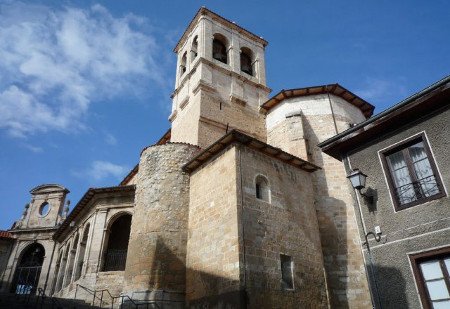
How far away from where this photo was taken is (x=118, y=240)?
18016 mm

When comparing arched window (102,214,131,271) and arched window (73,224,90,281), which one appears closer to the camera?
arched window (102,214,131,271)

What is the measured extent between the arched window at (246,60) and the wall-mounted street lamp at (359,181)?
1428 cm

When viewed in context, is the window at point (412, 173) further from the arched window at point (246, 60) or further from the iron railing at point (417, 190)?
the arched window at point (246, 60)

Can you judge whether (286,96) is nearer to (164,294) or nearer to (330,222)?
(330,222)

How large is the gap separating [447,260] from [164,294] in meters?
7.57

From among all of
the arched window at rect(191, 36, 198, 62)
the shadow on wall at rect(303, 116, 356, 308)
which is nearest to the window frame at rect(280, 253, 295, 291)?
the shadow on wall at rect(303, 116, 356, 308)

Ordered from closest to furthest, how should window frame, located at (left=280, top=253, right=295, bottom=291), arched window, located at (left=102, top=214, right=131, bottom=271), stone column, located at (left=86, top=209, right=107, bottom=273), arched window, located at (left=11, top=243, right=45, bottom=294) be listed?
window frame, located at (left=280, top=253, right=295, bottom=291) → stone column, located at (left=86, top=209, right=107, bottom=273) → arched window, located at (left=102, top=214, right=131, bottom=271) → arched window, located at (left=11, top=243, right=45, bottom=294)

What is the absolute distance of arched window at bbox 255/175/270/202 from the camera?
36.9 feet

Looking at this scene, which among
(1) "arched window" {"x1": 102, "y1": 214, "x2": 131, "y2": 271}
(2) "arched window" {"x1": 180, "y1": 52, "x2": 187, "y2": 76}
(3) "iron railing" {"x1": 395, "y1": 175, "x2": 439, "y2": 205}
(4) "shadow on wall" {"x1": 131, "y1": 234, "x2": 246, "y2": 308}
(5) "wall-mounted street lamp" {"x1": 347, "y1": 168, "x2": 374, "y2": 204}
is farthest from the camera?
(2) "arched window" {"x1": 180, "y1": 52, "x2": 187, "y2": 76}

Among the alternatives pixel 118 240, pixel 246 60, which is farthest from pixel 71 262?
pixel 246 60

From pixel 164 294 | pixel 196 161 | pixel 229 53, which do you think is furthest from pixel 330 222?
pixel 229 53

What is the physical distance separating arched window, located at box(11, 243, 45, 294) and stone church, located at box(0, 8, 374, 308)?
1238 millimetres

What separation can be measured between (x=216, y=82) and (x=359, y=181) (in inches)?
466

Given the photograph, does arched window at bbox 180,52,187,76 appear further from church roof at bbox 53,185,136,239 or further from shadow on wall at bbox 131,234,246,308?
shadow on wall at bbox 131,234,246,308
